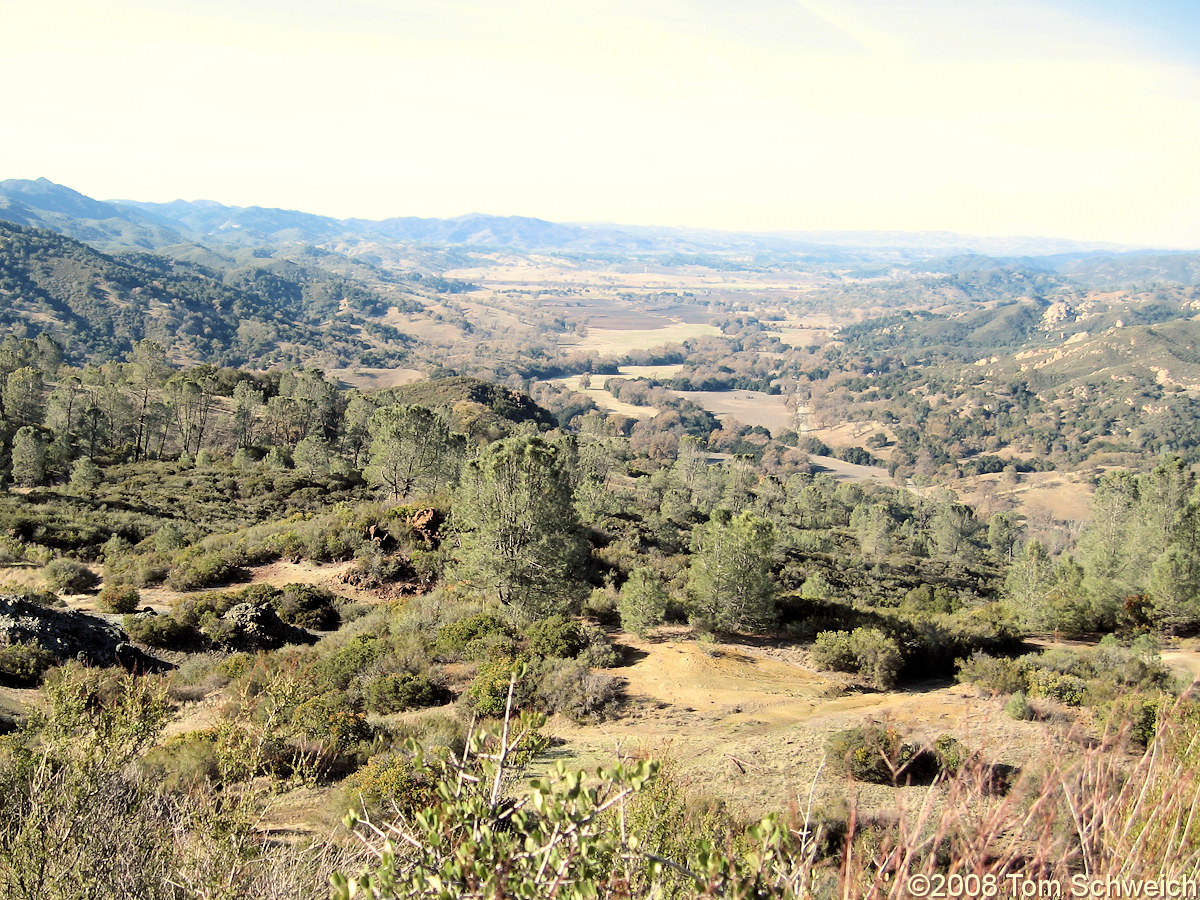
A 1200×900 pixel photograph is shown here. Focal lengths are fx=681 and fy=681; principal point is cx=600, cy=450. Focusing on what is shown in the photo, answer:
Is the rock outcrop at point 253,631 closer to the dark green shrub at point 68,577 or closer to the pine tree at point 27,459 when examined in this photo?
the dark green shrub at point 68,577

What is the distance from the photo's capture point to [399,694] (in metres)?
14.1

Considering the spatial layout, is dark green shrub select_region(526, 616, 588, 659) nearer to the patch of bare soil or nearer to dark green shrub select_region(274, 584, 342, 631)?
the patch of bare soil

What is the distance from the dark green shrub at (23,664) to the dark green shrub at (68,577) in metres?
9.02

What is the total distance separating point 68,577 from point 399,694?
15.2m

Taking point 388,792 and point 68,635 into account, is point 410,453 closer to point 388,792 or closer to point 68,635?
point 68,635

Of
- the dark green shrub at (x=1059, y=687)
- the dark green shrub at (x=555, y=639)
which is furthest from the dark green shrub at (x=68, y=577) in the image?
the dark green shrub at (x=1059, y=687)

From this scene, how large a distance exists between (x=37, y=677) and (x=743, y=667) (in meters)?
15.4

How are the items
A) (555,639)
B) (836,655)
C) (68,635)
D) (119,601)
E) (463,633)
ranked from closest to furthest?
(68,635), (555,639), (463,633), (836,655), (119,601)

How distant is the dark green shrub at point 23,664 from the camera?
13.7m

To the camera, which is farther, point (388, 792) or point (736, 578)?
point (736, 578)

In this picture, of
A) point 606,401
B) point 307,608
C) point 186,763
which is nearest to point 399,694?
point 186,763

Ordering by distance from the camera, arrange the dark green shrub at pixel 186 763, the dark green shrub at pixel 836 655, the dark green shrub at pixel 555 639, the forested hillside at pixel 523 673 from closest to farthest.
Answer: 1. the forested hillside at pixel 523 673
2. the dark green shrub at pixel 186 763
3. the dark green shrub at pixel 555 639
4. the dark green shrub at pixel 836 655

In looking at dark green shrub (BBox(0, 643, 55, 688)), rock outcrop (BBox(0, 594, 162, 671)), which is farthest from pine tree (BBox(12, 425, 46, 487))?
dark green shrub (BBox(0, 643, 55, 688))

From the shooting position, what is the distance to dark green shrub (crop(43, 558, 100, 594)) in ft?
71.6
